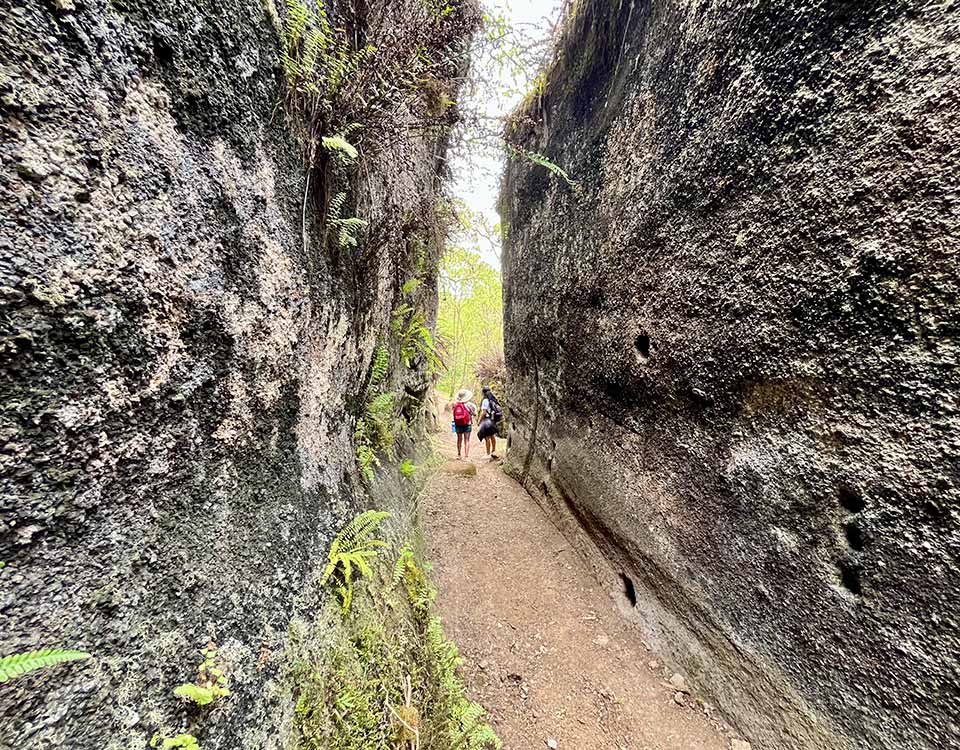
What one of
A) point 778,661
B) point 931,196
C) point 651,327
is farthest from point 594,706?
point 931,196

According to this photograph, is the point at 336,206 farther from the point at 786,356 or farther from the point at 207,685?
the point at 786,356

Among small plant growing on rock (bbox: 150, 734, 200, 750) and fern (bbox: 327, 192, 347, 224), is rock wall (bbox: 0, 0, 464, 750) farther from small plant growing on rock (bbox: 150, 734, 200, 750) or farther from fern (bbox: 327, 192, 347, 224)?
fern (bbox: 327, 192, 347, 224)

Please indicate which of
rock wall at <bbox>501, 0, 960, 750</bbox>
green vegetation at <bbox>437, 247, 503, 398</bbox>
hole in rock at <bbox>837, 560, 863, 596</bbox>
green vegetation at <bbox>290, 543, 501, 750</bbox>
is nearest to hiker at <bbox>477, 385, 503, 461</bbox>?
rock wall at <bbox>501, 0, 960, 750</bbox>

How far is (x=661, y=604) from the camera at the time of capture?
4141mm

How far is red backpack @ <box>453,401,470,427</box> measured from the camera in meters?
9.34

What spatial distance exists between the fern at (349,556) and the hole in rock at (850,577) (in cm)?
344

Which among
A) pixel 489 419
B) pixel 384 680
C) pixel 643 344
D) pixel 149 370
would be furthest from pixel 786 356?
pixel 489 419

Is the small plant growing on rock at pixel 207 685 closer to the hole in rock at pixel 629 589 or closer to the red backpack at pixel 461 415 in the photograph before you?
the hole in rock at pixel 629 589

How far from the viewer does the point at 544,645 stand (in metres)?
4.37

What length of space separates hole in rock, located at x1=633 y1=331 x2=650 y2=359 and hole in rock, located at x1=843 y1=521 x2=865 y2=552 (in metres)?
2.14

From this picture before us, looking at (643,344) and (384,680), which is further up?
(643,344)

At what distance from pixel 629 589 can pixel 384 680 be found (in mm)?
3102

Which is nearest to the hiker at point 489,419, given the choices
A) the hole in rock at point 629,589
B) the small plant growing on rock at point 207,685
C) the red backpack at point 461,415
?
the red backpack at point 461,415

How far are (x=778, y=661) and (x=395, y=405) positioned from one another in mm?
5247
